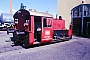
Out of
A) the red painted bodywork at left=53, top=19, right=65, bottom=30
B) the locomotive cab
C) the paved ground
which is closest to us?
the paved ground

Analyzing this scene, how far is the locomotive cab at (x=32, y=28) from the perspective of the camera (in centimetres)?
1041

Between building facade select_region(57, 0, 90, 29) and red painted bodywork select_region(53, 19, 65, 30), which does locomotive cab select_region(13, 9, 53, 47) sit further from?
building facade select_region(57, 0, 90, 29)

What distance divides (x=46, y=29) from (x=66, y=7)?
17.0m

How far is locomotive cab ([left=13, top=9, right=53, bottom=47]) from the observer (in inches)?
410

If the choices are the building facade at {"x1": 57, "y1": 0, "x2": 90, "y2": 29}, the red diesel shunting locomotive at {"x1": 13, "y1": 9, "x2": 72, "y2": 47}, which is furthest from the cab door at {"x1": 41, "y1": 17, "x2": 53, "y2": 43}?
the building facade at {"x1": 57, "y1": 0, "x2": 90, "y2": 29}

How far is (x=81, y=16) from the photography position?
21844 millimetres

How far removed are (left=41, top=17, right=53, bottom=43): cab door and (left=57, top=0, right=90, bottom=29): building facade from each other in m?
14.7

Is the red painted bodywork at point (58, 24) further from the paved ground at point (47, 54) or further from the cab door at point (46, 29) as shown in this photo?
the paved ground at point (47, 54)

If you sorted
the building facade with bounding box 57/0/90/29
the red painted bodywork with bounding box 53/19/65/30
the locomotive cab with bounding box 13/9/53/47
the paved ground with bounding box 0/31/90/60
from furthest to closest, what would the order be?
the building facade with bounding box 57/0/90/29 → the red painted bodywork with bounding box 53/19/65/30 → the locomotive cab with bounding box 13/9/53/47 → the paved ground with bounding box 0/31/90/60

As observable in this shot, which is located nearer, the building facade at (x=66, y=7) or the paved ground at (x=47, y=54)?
the paved ground at (x=47, y=54)

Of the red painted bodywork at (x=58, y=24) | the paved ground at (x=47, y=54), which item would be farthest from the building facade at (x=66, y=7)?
the paved ground at (x=47, y=54)

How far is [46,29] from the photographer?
11477 mm

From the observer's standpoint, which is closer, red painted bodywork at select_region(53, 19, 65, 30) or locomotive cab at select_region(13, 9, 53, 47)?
locomotive cab at select_region(13, 9, 53, 47)

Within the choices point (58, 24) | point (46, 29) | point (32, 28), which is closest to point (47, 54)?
point (32, 28)
